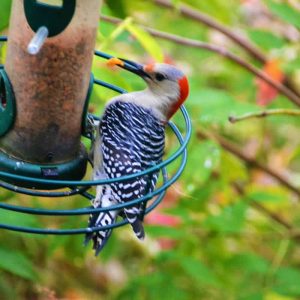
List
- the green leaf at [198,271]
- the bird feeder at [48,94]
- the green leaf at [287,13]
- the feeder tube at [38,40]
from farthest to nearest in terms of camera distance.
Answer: the green leaf at [198,271]
the green leaf at [287,13]
the bird feeder at [48,94]
the feeder tube at [38,40]

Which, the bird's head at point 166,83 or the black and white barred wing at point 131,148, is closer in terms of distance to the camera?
the black and white barred wing at point 131,148

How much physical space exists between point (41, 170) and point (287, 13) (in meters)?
1.58

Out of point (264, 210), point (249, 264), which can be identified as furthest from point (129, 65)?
point (264, 210)

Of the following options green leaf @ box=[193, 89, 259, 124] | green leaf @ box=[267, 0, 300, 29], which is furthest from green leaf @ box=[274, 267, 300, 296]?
green leaf @ box=[267, 0, 300, 29]

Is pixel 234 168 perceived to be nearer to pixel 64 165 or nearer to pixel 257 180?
pixel 64 165

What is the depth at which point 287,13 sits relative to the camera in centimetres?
409

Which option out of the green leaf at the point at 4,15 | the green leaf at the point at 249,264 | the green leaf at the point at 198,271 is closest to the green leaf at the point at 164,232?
the green leaf at the point at 198,271

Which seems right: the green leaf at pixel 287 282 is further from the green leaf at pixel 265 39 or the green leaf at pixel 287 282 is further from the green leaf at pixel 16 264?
the green leaf at pixel 16 264

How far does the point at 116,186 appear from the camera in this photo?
136 inches

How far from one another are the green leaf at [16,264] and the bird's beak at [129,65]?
106 centimetres

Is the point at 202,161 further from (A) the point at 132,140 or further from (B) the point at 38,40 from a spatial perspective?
(B) the point at 38,40

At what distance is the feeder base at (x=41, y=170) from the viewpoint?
327cm

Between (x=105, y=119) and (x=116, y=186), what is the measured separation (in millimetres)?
346

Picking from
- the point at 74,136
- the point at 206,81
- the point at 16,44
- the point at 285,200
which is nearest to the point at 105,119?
the point at 74,136
